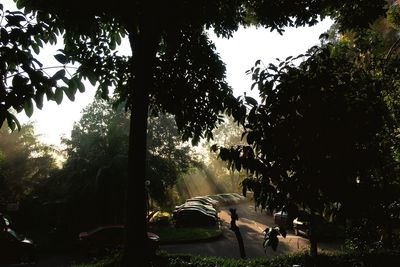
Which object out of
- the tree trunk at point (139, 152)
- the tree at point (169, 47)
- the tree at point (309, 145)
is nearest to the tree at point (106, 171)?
the tree at point (169, 47)

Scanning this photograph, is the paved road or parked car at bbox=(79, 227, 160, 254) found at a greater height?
parked car at bbox=(79, 227, 160, 254)

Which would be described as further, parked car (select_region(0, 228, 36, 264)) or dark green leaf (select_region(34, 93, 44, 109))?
parked car (select_region(0, 228, 36, 264))

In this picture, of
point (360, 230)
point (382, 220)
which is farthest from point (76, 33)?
Result: point (360, 230)

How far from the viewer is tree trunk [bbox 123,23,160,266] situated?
9031 millimetres

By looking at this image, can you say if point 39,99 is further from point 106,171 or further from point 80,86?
point 106,171

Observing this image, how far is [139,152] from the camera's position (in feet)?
31.0

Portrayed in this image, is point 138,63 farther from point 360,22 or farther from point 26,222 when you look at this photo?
point 26,222

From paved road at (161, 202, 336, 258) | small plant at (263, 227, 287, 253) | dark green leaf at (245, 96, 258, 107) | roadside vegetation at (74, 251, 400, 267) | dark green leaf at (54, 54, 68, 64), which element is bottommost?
paved road at (161, 202, 336, 258)

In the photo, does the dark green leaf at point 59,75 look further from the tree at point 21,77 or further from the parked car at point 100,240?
the parked car at point 100,240

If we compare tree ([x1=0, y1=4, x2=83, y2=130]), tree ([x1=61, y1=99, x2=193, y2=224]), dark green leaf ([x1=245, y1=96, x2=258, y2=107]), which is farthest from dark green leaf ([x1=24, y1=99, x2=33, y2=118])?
tree ([x1=61, y1=99, x2=193, y2=224])

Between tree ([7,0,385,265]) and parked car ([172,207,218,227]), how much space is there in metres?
15.8

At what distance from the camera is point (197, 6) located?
338 inches

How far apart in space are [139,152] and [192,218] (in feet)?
56.9

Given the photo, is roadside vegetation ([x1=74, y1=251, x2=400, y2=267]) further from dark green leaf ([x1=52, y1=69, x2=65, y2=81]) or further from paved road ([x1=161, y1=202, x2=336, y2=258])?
dark green leaf ([x1=52, y1=69, x2=65, y2=81])
